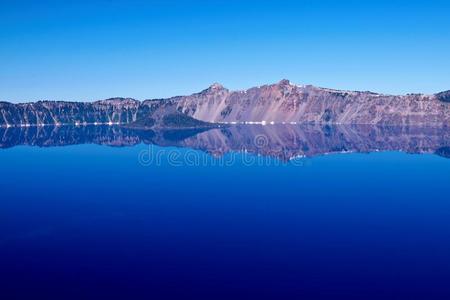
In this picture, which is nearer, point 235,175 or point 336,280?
point 336,280

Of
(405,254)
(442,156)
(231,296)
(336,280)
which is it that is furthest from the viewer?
(442,156)

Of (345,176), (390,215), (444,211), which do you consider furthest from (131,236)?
(345,176)

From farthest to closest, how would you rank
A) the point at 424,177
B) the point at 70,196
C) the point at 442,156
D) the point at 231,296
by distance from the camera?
the point at 442,156 → the point at 424,177 → the point at 70,196 → the point at 231,296

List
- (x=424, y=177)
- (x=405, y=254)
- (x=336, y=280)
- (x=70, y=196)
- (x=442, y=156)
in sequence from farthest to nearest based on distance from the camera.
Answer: (x=442, y=156), (x=424, y=177), (x=70, y=196), (x=405, y=254), (x=336, y=280)

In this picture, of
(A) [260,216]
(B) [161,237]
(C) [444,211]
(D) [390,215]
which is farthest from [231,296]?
(C) [444,211]

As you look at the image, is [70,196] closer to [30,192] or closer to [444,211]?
[30,192]

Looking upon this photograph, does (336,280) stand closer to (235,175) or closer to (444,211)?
(444,211)
